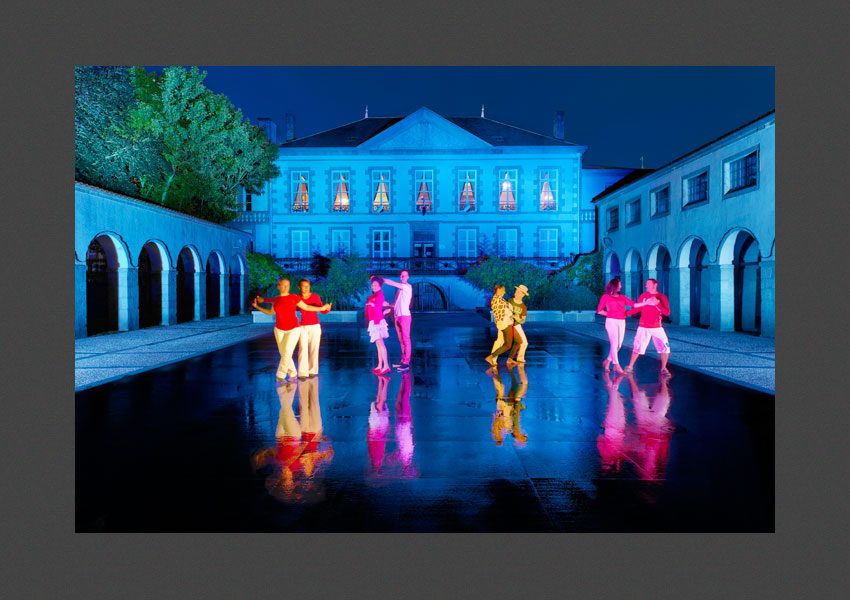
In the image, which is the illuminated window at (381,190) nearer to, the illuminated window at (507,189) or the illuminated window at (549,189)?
the illuminated window at (507,189)

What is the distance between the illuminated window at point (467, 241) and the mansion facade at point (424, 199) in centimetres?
6

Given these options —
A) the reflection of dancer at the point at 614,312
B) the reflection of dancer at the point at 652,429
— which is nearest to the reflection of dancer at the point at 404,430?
the reflection of dancer at the point at 652,429

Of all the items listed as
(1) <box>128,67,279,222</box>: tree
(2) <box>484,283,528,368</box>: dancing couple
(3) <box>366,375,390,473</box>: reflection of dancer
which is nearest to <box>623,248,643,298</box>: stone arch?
(2) <box>484,283,528,368</box>: dancing couple

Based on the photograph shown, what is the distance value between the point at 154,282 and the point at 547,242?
78.2 ft

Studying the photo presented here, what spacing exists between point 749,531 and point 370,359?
9.27 meters

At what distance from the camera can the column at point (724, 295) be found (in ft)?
65.5

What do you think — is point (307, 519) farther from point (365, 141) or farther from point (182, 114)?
point (365, 141)

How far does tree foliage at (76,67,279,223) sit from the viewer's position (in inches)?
963

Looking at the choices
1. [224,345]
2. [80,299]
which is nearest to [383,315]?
[224,345]

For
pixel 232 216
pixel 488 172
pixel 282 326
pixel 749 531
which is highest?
pixel 488 172

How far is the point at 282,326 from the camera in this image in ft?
31.7

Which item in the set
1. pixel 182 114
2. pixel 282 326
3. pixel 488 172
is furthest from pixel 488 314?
pixel 282 326

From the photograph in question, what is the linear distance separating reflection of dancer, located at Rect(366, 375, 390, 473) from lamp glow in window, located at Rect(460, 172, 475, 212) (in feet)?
100

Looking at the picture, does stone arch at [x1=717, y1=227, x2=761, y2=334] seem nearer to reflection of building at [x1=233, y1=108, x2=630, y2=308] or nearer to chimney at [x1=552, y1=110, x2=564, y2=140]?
reflection of building at [x1=233, y1=108, x2=630, y2=308]
